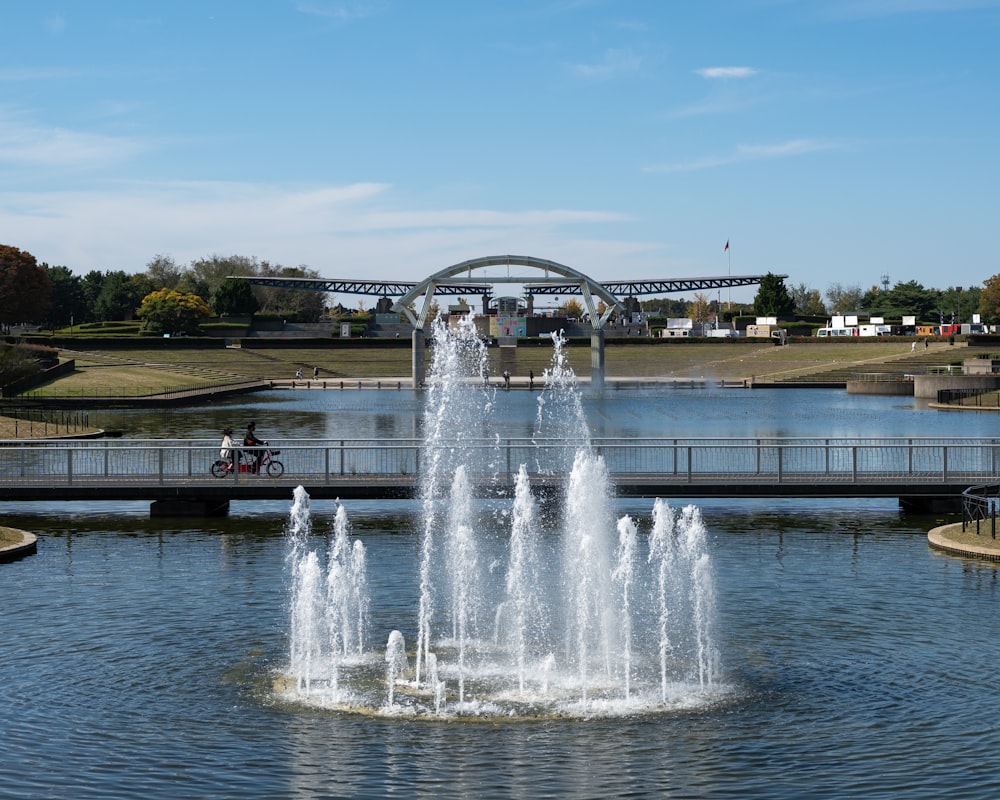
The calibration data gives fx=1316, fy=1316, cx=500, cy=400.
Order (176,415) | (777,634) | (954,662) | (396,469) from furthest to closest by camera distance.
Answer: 1. (176,415)
2. (396,469)
3. (777,634)
4. (954,662)

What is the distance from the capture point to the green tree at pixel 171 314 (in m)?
159

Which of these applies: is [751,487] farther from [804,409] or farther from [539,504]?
[804,409]

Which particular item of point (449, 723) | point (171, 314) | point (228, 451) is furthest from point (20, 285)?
point (449, 723)

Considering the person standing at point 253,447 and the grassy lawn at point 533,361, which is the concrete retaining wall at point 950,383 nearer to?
the grassy lawn at point 533,361

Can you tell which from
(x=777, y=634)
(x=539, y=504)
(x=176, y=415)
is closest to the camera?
(x=777, y=634)

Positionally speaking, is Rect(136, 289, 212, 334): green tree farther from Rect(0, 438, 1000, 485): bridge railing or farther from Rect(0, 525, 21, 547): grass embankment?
Rect(0, 525, 21, 547): grass embankment

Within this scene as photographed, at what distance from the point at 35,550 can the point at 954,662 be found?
65.9ft

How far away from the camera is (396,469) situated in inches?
1864

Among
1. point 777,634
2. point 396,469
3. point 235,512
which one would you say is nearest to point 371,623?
point 777,634

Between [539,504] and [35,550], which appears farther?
[539,504]

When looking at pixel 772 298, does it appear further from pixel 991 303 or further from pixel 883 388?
pixel 883 388

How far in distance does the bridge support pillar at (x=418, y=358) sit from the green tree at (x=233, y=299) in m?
48.7

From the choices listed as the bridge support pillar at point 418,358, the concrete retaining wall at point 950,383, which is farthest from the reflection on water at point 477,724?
the bridge support pillar at point 418,358

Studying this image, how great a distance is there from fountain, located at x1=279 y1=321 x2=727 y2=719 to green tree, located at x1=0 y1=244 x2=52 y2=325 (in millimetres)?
113299
